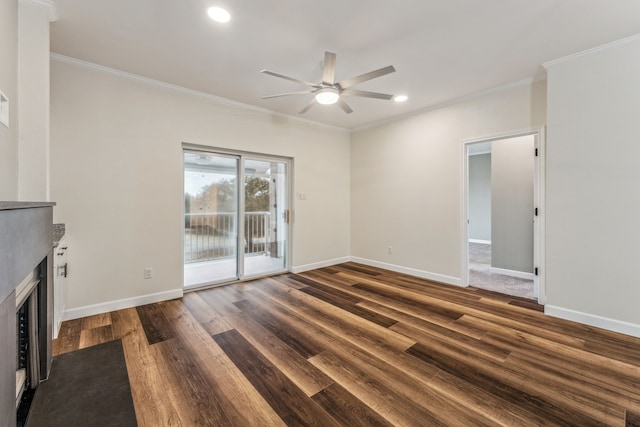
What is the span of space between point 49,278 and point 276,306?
2050 mm

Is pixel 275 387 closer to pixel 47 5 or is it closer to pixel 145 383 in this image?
pixel 145 383

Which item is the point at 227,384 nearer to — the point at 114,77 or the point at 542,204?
the point at 114,77

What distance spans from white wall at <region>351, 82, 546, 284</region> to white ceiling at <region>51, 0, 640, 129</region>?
1.55 ft

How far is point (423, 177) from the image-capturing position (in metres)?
4.38

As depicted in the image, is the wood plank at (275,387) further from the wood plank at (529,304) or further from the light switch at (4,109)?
the wood plank at (529,304)

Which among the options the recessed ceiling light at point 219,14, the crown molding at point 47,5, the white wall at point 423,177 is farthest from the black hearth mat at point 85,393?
the white wall at point 423,177

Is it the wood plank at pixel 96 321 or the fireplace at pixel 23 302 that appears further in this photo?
the wood plank at pixel 96 321

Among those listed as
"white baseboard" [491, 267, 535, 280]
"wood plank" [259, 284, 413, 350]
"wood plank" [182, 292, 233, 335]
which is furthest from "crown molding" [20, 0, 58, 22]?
"white baseboard" [491, 267, 535, 280]

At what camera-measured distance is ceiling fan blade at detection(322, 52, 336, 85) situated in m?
2.20

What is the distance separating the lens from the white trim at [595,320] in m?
2.49

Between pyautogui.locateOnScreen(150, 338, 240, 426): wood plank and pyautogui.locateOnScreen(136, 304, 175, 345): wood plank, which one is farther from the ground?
pyautogui.locateOnScreen(136, 304, 175, 345): wood plank

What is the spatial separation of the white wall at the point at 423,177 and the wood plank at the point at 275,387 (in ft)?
10.4

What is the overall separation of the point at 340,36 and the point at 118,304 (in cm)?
379

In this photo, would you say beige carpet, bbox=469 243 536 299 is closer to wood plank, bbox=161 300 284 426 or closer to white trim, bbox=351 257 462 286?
white trim, bbox=351 257 462 286
